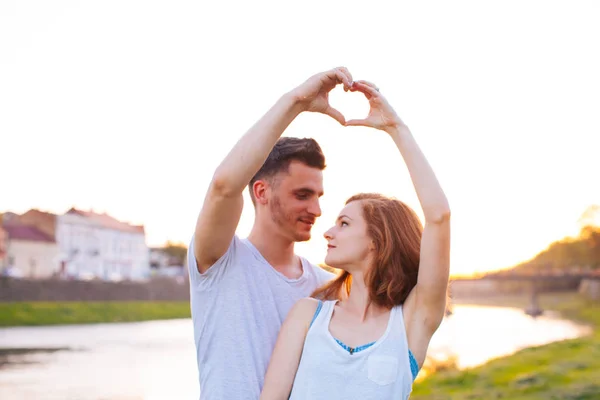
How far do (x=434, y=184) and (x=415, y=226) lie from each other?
17 cm

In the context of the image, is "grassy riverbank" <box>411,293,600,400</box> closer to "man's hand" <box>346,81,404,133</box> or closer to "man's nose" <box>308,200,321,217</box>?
"man's nose" <box>308,200,321,217</box>

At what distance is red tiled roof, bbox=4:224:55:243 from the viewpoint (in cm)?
5778

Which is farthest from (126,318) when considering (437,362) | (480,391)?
(480,391)

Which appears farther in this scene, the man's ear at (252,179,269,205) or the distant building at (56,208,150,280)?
the distant building at (56,208,150,280)

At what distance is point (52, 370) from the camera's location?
765 inches

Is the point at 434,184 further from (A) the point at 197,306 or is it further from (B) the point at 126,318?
(B) the point at 126,318

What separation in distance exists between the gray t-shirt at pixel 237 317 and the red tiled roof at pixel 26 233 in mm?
57867

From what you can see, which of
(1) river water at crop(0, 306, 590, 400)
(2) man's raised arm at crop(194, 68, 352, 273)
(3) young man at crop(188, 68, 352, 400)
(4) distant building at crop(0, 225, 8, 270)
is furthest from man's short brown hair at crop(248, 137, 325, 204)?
(4) distant building at crop(0, 225, 8, 270)

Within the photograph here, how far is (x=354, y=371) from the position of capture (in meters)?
2.48

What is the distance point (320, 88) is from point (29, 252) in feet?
194

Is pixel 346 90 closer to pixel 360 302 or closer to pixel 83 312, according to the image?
pixel 360 302

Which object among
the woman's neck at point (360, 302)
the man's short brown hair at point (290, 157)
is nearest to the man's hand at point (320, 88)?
the man's short brown hair at point (290, 157)

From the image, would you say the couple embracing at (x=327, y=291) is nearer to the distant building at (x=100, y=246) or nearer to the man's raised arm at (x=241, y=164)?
the man's raised arm at (x=241, y=164)

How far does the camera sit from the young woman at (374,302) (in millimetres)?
2490
